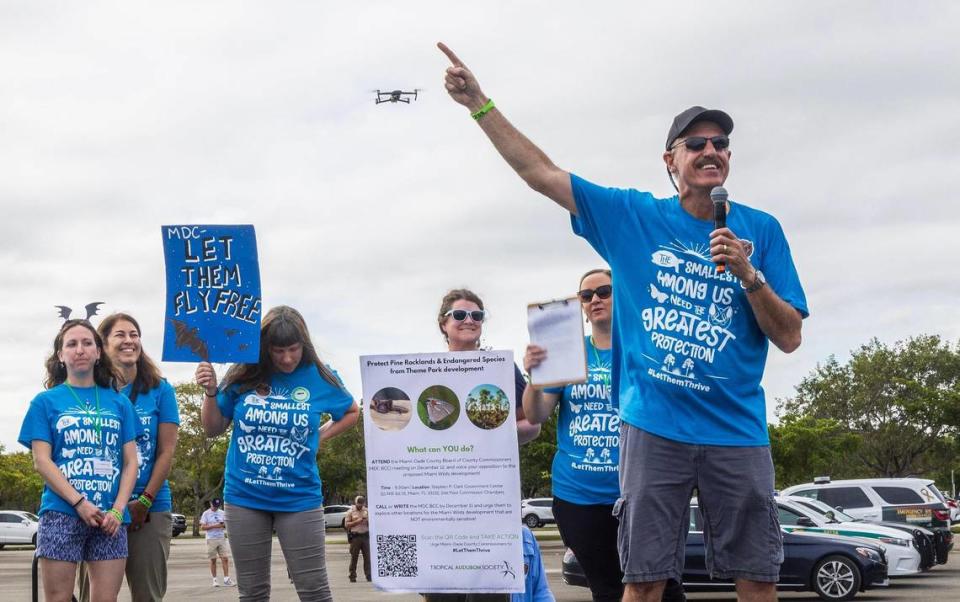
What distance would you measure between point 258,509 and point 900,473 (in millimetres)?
67904

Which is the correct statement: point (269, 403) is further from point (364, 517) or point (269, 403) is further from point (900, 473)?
point (900, 473)

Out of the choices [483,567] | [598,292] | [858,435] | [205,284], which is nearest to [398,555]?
[483,567]

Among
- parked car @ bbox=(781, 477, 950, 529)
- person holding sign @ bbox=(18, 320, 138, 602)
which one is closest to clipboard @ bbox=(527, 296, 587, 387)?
person holding sign @ bbox=(18, 320, 138, 602)

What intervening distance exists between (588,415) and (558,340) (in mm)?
1064

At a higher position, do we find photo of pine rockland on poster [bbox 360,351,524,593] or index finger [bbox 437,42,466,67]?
index finger [bbox 437,42,466,67]

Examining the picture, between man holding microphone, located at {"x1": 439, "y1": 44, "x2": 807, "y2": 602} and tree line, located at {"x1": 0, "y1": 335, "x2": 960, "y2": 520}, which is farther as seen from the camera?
tree line, located at {"x1": 0, "y1": 335, "x2": 960, "y2": 520}

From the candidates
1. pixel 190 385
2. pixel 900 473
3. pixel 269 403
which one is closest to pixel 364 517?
pixel 269 403

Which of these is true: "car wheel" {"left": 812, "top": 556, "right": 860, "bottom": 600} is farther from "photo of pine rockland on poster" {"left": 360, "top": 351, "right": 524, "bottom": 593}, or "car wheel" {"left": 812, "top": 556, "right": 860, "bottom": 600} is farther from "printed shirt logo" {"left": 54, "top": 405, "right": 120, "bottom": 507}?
"printed shirt logo" {"left": 54, "top": 405, "right": 120, "bottom": 507}

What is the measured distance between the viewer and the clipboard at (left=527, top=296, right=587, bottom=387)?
14.2 feet

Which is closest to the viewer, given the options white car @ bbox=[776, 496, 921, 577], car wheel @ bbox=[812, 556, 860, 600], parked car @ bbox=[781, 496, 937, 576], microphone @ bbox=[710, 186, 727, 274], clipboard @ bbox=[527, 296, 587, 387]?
microphone @ bbox=[710, 186, 727, 274]

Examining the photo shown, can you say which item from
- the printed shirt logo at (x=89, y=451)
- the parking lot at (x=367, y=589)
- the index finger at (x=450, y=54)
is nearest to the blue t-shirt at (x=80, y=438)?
the printed shirt logo at (x=89, y=451)

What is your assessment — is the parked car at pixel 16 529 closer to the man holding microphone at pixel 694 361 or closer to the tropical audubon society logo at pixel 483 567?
the tropical audubon society logo at pixel 483 567

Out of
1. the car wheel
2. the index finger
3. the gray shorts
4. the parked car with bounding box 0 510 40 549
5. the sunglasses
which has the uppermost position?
the index finger

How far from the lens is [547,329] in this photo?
4.39 m
